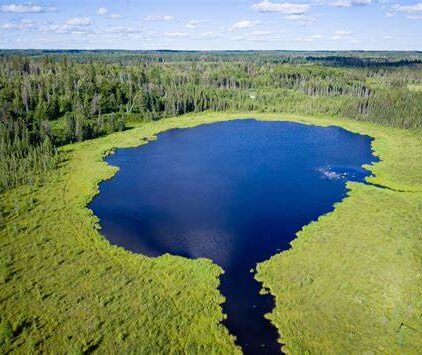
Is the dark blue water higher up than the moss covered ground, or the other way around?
the moss covered ground

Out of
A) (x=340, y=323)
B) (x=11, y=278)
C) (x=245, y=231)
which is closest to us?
(x=340, y=323)

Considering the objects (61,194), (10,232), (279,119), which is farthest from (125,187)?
(279,119)

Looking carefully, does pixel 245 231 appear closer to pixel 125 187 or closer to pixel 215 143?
pixel 125 187

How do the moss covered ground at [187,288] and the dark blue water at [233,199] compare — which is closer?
the moss covered ground at [187,288]

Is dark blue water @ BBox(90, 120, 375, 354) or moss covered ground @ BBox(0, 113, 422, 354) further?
dark blue water @ BBox(90, 120, 375, 354)
